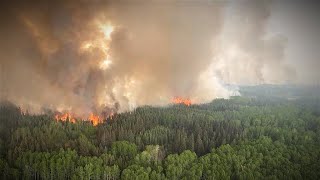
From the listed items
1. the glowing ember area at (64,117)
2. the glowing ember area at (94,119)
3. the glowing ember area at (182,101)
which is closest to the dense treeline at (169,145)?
the glowing ember area at (94,119)

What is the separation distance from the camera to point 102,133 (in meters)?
47.9

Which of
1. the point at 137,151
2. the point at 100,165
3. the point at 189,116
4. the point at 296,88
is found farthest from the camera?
the point at 296,88

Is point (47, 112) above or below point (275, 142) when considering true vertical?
above

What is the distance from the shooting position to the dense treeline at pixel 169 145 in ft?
115

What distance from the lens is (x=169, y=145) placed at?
43969mm

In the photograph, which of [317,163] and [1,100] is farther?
[1,100]

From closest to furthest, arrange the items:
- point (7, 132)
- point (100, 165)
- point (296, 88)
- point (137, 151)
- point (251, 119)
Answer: point (100, 165), point (137, 151), point (7, 132), point (251, 119), point (296, 88)

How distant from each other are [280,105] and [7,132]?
139 ft

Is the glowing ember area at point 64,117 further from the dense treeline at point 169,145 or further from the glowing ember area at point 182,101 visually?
the glowing ember area at point 182,101

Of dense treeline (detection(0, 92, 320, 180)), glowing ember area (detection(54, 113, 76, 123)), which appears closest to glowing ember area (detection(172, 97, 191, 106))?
dense treeline (detection(0, 92, 320, 180))

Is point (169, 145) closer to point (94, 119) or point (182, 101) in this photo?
point (94, 119)

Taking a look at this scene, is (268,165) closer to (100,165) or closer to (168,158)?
(168,158)

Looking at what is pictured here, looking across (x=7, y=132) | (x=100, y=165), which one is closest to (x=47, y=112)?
(x=7, y=132)

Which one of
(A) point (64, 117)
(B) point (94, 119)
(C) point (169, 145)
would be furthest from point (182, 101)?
(C) point (169, 145)
